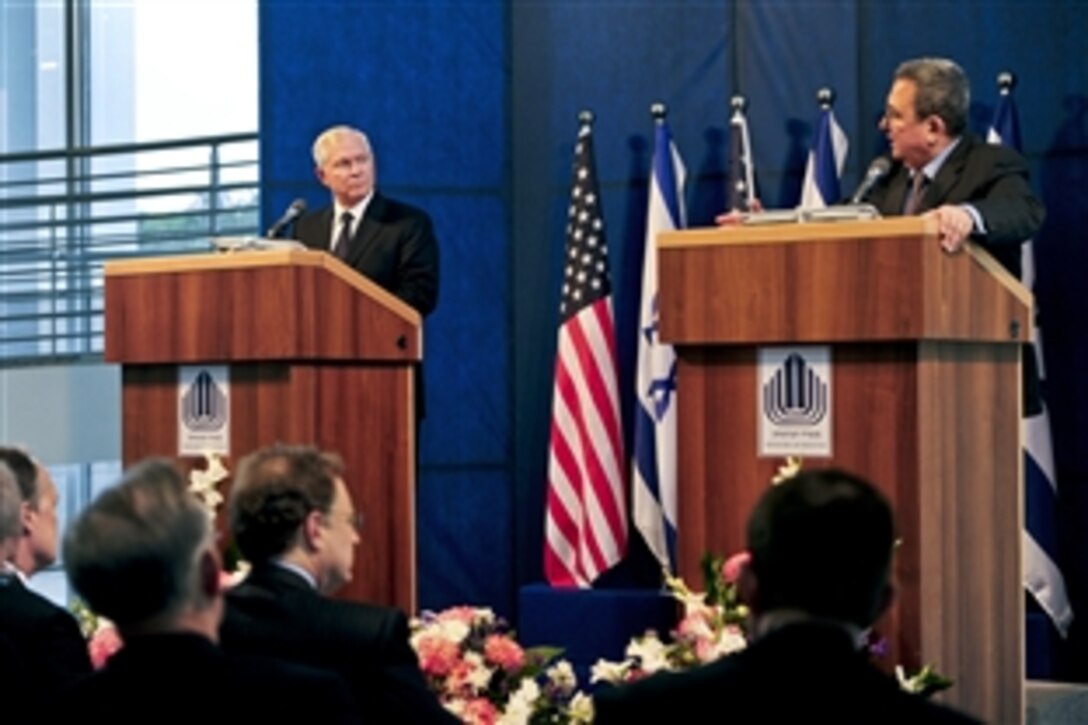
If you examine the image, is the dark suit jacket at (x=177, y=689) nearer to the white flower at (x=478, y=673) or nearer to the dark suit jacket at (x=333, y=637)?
the dark suit jacket at (x=333, y=637)

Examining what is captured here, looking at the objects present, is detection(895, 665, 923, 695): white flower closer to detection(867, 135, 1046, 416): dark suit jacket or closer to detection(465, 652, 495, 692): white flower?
detection(465, 652, 495, 692): white flower

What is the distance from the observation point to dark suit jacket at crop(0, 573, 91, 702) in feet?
11.4

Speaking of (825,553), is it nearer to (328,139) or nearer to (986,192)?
(986,192)

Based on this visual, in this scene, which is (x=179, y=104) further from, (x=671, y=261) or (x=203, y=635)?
(x=203, y=635)

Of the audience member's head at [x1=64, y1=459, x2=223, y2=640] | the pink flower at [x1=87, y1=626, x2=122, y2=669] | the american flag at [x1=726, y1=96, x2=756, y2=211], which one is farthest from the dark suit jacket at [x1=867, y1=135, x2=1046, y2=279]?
the audience member's head at [x1=64, y1=459, x2=223, y2=640]

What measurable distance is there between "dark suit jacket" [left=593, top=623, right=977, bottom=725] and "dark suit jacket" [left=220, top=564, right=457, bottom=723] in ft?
3.40

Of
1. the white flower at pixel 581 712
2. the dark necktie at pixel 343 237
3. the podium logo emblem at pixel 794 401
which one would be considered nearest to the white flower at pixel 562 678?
→ the white flower at pixel 581 712

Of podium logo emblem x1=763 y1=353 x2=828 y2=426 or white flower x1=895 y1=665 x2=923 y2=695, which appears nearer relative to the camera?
white flower x1=895 y1=665 x2=923 y2=695

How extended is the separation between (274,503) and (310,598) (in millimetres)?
172

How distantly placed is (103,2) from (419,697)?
28.8 ft

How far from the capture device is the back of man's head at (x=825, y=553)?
228 centimetres

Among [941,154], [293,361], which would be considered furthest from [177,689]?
[941,154]

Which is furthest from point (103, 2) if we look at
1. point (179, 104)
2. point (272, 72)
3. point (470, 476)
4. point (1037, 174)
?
point (1037, 174)

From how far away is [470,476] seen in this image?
27.5 feet
